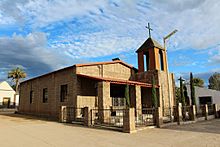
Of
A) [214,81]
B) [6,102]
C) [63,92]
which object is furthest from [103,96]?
[214,81]

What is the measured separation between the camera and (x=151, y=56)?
70.4 ft

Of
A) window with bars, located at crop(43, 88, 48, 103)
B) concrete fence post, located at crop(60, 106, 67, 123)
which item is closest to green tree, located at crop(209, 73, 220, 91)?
window with bars, located at crop(43, 88, 48, 103)

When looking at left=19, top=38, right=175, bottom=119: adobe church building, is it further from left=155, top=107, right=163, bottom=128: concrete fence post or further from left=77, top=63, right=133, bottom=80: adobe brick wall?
left=155, top=107, right=163, bottom=128: concrete fence post

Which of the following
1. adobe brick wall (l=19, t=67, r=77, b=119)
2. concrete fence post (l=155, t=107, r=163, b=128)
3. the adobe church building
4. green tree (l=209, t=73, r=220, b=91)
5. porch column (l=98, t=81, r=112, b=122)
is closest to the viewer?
concrete fence post (l=155, t=107, r=163, b=128)

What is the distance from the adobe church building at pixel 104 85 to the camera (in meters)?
17.2

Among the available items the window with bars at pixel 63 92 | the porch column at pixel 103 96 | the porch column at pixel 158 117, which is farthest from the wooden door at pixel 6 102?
the porch column at pixel 158 117

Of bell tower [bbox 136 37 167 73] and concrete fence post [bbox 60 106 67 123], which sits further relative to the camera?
bell tower [bbox 136 37 167 73]

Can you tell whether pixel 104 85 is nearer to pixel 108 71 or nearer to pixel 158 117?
pixel 158 117

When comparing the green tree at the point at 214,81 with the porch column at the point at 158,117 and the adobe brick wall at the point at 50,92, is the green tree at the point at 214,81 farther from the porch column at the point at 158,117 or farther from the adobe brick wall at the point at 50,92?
the porch column at the point at 158,117

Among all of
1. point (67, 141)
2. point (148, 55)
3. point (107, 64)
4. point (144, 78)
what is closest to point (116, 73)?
point (107, 64)

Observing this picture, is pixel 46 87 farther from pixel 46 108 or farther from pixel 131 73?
pixel 131 73

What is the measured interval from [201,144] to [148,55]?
15.5m

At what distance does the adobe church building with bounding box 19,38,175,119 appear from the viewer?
1723 centimetres

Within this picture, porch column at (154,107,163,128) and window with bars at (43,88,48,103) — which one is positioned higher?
window with bars at (43,88,48,103)
